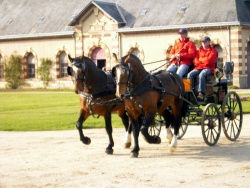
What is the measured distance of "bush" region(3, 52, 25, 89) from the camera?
44531 mm

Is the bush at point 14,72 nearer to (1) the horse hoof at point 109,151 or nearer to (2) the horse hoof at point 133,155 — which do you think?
(1) the horse hoof at point 109,151

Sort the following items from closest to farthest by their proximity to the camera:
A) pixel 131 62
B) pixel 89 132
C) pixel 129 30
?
pixel 131 62 < pixel 89 132 < pixel 129 30

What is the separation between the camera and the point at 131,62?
11695 millimetres

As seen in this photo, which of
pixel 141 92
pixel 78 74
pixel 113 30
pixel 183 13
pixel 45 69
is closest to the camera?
pixel 141 92

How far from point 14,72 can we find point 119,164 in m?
34.7

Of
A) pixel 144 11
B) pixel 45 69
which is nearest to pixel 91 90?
pixel 144 11

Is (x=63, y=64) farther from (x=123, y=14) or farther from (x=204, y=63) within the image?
(x=204, y=63)

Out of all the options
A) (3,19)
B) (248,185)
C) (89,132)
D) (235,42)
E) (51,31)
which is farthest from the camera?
(3,19)

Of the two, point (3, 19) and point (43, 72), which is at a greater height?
point (3, 19)

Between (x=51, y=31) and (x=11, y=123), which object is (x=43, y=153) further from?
(x=51, y=31)

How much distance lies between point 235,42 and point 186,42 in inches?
875

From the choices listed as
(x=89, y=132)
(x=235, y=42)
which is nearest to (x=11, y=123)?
(x=89, y=132)

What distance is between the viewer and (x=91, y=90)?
12344 mm

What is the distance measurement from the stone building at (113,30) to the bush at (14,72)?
37 cm
